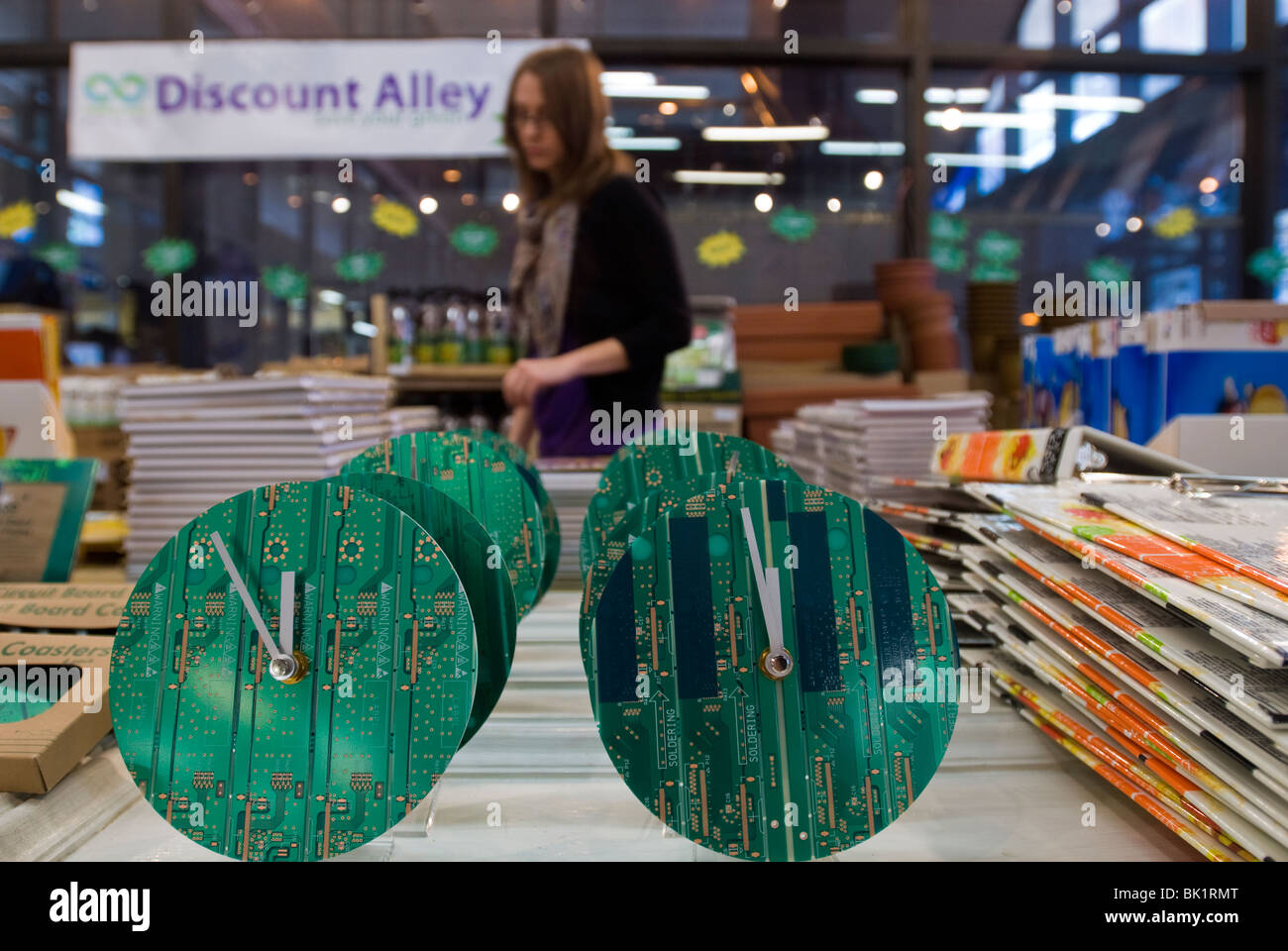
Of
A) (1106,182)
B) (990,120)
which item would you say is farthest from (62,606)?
(1106,182)

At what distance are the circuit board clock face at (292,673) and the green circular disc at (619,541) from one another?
10 cm

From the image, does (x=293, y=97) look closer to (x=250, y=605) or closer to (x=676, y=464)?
(x=676, y=464)

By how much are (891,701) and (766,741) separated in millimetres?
109

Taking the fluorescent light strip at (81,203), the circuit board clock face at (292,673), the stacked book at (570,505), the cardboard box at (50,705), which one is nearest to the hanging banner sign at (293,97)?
the fluorescent light strip at (81,203)

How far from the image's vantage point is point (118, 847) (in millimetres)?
895

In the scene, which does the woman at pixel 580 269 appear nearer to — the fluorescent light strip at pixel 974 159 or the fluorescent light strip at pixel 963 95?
the fluorescent light strip at pixel 974 159

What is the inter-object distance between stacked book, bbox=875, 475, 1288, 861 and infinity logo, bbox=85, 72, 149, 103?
4.50 meters

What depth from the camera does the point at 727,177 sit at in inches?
188

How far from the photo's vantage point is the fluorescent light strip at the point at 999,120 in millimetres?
4770

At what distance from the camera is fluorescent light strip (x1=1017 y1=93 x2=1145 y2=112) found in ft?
15.8

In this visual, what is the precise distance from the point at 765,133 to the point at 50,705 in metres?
4.29

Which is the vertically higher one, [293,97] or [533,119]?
[293,97]
